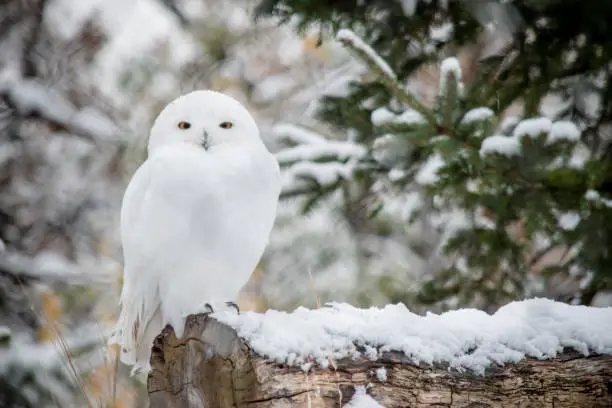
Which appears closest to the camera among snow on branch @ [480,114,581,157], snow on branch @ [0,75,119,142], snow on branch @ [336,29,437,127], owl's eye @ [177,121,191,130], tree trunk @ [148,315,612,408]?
tree trunk @ [148,315,612,408]

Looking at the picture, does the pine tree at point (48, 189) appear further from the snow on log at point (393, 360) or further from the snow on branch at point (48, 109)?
the snow on log at point (393, 360)

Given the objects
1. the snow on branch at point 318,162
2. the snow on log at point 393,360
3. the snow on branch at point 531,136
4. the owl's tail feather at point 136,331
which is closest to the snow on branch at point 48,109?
the snow on branch at point 318,162

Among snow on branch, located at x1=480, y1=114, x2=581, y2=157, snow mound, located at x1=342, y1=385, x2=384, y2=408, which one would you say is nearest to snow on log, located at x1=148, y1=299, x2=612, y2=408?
snow mound, located at x1=342, y1=385, x2=384, y2=408

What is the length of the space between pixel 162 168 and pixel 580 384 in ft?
4.61

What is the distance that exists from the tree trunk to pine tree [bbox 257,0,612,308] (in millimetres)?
1177

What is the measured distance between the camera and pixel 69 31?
22.7ft

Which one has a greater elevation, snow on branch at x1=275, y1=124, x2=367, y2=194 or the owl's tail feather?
snow on branch at x1=275, y1=124, x2=367, y2=194

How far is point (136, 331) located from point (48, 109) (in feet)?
11.9

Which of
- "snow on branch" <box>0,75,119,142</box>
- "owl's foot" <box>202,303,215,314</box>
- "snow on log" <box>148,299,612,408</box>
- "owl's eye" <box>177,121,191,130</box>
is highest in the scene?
"snow on branch" <box>0,75,119,142</box>

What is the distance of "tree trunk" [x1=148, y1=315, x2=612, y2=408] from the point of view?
1.83m

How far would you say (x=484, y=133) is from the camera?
307 centimetres

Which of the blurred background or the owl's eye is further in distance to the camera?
the blurred background

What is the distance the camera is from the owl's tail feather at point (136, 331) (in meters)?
2.60

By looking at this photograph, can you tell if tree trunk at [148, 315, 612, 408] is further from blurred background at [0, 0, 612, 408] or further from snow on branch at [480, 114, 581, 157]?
snow on branch at [480, 114, 581, 157]
